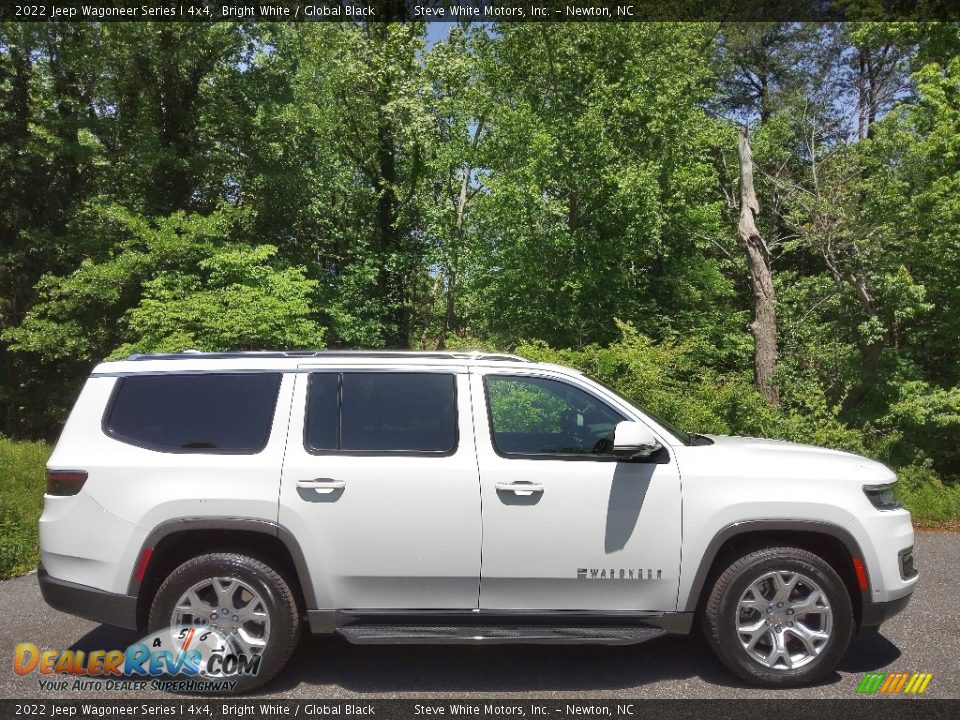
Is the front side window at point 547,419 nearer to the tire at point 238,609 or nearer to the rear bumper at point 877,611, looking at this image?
the tire at point 238,609

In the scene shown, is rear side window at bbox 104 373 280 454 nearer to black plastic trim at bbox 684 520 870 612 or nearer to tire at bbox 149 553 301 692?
tire at bbox 149 553 301 692

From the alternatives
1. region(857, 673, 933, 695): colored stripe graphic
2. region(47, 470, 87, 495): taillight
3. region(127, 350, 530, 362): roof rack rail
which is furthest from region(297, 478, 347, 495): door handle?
region(857, 673, 933, 695): colored stripe graphic

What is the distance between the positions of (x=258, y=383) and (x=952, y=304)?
14.2m

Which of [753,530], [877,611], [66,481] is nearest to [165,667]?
[66,481]

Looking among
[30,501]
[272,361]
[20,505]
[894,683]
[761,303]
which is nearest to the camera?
[894,683]

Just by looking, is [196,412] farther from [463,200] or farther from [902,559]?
[463,200]

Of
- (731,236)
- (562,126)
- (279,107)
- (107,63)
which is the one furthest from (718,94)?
(107,63)

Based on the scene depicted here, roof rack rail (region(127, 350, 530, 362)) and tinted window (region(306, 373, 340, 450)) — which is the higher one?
roof rack rail (region(127, 350, 530, 362))

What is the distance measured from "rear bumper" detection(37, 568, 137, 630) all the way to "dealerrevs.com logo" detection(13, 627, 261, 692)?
0.18m

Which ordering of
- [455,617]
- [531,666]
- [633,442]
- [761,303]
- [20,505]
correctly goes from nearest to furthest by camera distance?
[633,442]
[455,617]
[531,666]
[20,505]
[761,303]

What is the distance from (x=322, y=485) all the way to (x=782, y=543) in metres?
2.72

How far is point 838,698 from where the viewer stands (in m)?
4.66

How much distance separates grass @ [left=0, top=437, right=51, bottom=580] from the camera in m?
7.88

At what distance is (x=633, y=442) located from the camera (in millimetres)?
4633
